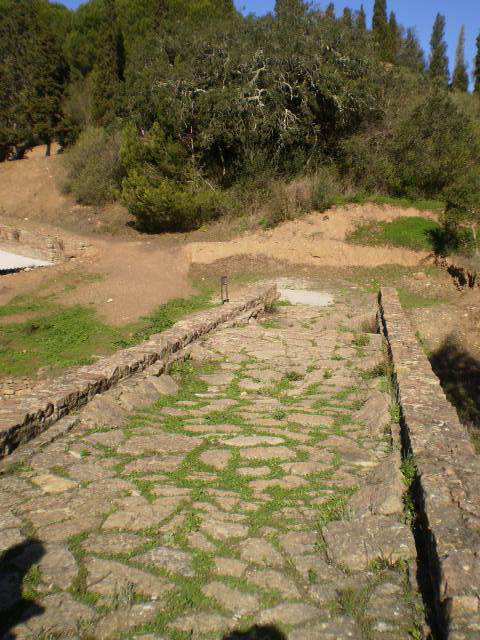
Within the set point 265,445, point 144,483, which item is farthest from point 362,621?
point 265,445

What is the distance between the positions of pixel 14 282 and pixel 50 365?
631 centimetres

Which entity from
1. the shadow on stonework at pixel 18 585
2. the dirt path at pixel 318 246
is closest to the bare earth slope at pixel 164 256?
the dirt path at pixel 318 246

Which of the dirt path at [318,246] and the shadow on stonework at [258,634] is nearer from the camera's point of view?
the shadow on stonework at [258,634]

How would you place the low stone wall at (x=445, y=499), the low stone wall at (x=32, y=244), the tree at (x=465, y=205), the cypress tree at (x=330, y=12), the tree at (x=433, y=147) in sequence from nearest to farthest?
1. the low stone wall at (x=445, y=499)
2. the tree at (x=465, y=205)
3. the low stone wall at (x=32, y=244)
4. the tree at (x=433, y=147)
5. the cypress tree at (x=330, y=12)

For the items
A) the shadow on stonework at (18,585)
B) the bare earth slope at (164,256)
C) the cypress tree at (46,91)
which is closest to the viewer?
the shadow on stonework at (18,585)

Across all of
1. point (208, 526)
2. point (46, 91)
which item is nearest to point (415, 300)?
point (208, 526)

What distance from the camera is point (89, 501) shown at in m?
3.30

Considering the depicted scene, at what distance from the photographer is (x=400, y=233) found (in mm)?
15852

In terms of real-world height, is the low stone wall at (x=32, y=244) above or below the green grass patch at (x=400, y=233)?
below

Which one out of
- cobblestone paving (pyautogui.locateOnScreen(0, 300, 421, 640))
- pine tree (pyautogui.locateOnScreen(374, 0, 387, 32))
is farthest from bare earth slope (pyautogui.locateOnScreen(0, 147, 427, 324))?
pine tree (pyautogui.locateOnScreen(374, 0, 387, 32))

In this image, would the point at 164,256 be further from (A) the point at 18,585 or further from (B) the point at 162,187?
(A) the point at 18,585

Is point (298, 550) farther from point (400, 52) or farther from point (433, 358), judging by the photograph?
point (400, 52)

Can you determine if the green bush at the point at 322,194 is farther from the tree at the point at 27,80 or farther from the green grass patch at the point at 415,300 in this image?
the tree at the point at 27,80

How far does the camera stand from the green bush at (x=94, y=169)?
77.0 feet
